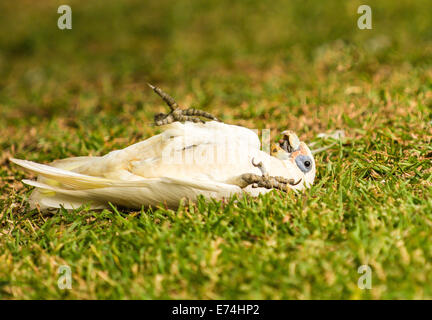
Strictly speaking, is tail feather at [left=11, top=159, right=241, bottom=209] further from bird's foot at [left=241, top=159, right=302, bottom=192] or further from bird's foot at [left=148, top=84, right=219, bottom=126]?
bird's foot at [left=148, top=84, right=219, bottom=126]

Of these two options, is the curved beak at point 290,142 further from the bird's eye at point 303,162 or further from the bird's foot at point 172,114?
the bird's foot at point 172,114

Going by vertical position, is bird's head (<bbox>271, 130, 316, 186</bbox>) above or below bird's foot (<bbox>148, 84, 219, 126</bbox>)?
below

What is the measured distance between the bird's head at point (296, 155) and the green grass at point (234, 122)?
0.14 metres

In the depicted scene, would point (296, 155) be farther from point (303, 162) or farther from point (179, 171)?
point (179, 171)

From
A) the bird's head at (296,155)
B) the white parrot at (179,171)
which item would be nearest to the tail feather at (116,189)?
the white parrot at (179,171)

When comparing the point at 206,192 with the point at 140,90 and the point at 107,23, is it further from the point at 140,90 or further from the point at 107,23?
the point at 107,23

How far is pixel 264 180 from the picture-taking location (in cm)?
248

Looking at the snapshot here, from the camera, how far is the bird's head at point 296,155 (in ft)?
8.70

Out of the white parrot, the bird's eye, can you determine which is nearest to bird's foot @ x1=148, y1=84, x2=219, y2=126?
the white parrot

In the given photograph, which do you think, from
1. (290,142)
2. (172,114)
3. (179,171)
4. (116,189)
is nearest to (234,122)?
(172,114)

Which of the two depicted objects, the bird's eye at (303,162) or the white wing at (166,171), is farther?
the bird's eye at (303,162)

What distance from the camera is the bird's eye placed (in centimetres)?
265

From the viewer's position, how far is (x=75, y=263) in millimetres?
2256

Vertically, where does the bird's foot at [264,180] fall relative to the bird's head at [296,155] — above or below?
below
